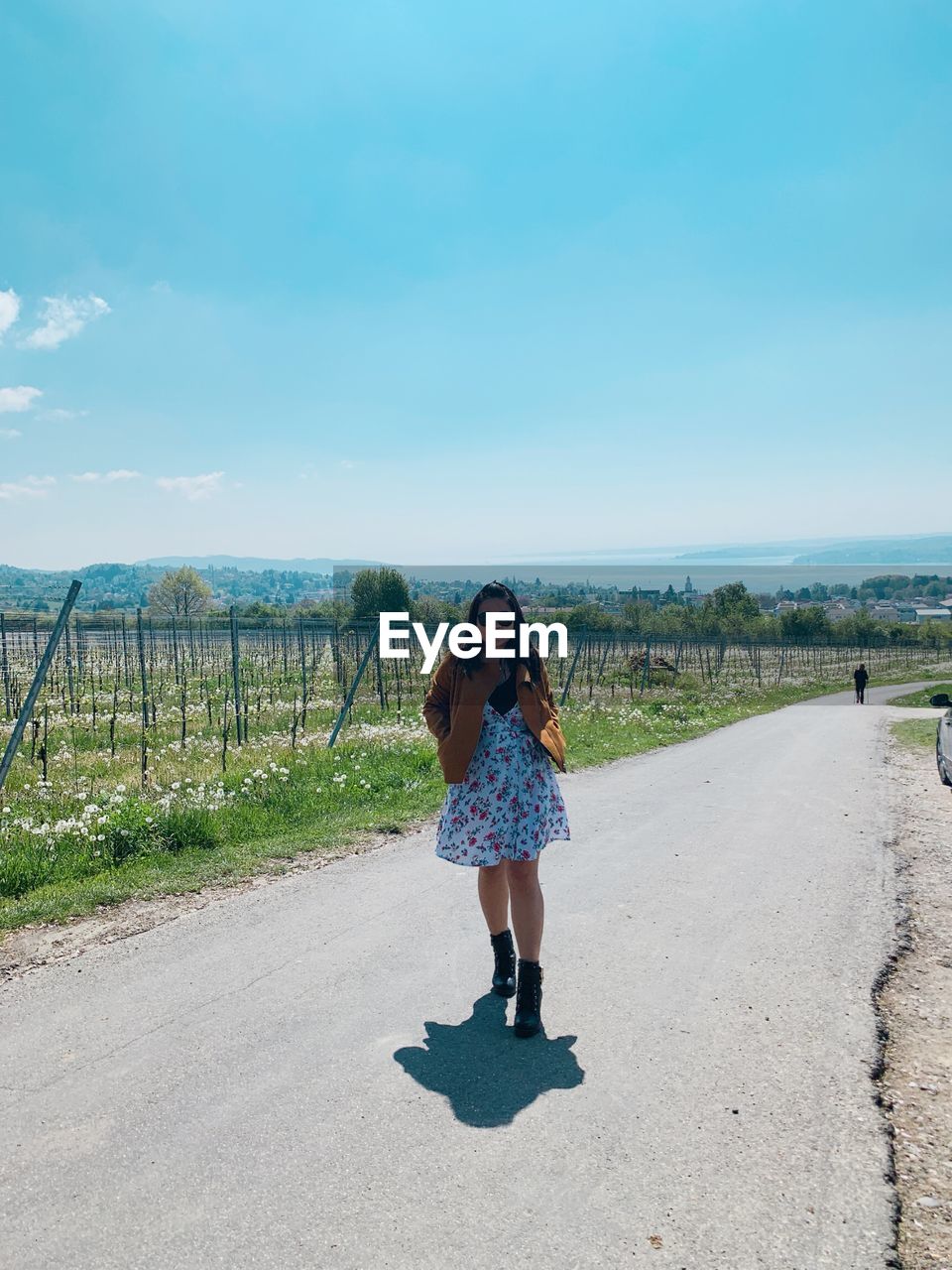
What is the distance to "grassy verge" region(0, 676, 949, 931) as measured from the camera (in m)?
5.74

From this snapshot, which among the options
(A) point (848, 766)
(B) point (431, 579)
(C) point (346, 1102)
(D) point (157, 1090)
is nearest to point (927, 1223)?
(C) point (346, 1102)

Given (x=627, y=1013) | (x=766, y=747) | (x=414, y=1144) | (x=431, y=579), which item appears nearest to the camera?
(x=414, y=1144)

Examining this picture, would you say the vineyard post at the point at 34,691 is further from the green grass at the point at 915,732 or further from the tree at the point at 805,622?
the tree at the point at 805,622

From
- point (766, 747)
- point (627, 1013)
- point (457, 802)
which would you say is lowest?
point (766, 747)

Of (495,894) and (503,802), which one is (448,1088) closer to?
(495,894)

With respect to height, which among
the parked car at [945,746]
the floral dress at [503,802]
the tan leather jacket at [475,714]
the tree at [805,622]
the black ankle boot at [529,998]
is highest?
the tan leather jacket at [475,714]

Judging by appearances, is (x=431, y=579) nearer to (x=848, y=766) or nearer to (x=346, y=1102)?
(x=848, y=766)

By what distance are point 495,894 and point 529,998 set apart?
0.53 m

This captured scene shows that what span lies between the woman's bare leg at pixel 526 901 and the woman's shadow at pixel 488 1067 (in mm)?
396

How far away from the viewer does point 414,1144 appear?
290 centimetres

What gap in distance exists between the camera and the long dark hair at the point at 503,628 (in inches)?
159

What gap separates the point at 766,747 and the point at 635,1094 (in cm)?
1184

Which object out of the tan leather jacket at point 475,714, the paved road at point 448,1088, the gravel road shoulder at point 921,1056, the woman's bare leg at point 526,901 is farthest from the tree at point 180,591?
the woman's bare leg at point 526,901

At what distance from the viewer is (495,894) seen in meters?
4.12
